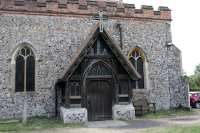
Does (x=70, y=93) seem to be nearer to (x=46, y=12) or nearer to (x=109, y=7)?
(x=46, y=12)

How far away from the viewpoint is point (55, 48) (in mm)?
12430

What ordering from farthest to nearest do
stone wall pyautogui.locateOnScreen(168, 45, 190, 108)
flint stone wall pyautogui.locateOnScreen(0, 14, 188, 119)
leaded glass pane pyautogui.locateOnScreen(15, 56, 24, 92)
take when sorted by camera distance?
stone wall pyautogui.locateOnScreen(168, 45, 190, 108)
leaded glass pane pyautogui.locateOnScreen(15, 56, 24, 92)
flint stone wall pyautogui.locateOnScreen(0, 14, 188, 119)

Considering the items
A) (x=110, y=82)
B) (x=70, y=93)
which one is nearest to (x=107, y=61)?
(x=110, y=82)

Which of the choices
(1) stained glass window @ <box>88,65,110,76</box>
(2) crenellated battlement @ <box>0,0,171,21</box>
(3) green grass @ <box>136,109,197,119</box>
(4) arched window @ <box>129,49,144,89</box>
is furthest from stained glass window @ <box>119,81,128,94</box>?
(2) crenellated battlement @ <box>0,0,171,21</box>

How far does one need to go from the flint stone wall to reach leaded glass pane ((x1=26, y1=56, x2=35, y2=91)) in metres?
0.42

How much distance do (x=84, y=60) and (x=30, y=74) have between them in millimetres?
3901

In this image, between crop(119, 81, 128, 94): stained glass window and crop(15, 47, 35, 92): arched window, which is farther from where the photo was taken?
crop(15, 47, 35, 92): arched window

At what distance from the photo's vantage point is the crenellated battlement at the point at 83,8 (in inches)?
478

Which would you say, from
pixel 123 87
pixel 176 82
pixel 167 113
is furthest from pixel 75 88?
pixel 176 82

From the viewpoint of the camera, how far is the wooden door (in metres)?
10.5

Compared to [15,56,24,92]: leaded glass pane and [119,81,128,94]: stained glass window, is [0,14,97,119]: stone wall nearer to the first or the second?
[15,56,24,92]: leaded glass pane

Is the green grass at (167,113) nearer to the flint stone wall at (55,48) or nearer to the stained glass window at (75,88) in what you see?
the flint stone wall at (55,48)

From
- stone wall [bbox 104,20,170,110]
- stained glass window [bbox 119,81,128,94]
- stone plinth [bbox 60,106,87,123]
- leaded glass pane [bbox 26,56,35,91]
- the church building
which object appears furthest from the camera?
stone wall [bbox 104,20,170,110]

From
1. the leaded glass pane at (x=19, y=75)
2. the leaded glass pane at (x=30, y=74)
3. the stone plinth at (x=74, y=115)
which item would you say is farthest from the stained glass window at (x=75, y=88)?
the leaded glass pane at (x=19, y=75)
